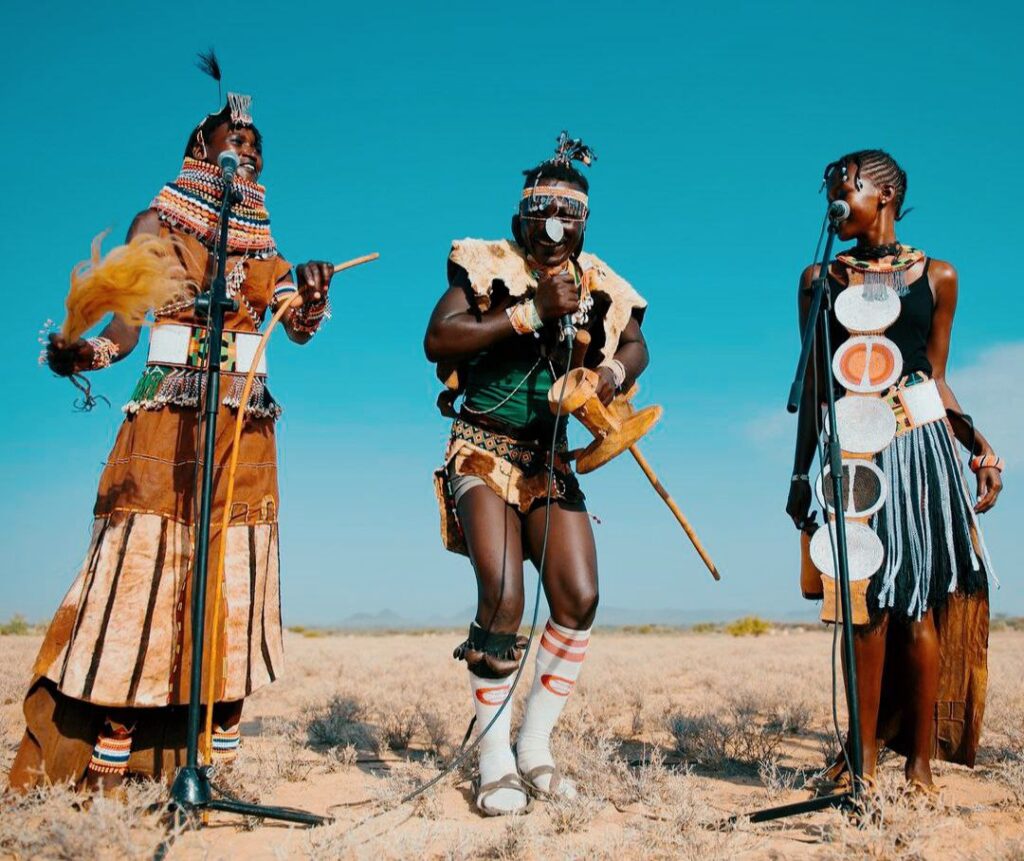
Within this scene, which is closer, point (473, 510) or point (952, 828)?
point (952, 828)

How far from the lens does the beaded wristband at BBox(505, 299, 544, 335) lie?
4020mm

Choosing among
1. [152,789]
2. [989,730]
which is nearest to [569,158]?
[152,789]

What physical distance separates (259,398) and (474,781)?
1.94 m

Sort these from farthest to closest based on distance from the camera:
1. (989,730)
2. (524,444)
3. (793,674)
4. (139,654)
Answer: (793,674) → (989,730) → (524,444) → (139,654)

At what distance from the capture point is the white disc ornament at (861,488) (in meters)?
3.94

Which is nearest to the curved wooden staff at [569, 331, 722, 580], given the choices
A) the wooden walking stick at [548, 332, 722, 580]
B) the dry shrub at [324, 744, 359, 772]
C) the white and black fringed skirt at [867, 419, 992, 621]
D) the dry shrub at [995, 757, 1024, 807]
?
the wooden walking stick at [548, 332, 722, 580]

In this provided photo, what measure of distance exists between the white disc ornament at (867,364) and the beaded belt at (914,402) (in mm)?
86

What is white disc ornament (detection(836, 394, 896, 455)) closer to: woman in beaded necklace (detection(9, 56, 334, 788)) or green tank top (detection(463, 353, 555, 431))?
green tank top (detection(463, 353, 555, 431))

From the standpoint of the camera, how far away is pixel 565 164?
4406mm

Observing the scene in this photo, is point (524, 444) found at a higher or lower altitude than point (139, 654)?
higher

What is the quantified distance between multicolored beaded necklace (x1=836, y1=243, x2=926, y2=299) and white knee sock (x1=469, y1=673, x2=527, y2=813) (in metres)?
2.39

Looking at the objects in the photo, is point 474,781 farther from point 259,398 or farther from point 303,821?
point 259,398

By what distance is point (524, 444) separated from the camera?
4.27 metres

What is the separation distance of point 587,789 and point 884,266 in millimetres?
2656
